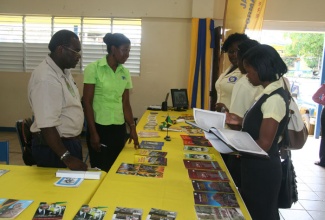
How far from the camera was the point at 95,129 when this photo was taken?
7.18 feet

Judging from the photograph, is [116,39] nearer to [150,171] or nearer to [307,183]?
[150,171]

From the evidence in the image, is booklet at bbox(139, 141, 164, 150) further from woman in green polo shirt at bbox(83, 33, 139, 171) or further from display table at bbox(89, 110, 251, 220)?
display table at bbox(89, 110, 251, 220)

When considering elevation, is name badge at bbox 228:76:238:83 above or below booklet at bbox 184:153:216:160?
above

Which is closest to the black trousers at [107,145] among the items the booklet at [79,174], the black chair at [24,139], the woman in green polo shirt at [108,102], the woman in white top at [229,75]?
the woman in green polo shirt at [108,102]

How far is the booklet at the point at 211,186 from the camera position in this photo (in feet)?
4.73

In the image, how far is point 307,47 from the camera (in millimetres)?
5727

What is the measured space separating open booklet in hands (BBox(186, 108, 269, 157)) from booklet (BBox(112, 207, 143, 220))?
48cm

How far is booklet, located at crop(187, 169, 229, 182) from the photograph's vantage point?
5.21 feet

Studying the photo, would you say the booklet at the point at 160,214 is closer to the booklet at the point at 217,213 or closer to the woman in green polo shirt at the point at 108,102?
the booklet at the point at 217,213

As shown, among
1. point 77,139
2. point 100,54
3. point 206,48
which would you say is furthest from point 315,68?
point 77,139

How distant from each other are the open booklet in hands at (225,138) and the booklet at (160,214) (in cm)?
38

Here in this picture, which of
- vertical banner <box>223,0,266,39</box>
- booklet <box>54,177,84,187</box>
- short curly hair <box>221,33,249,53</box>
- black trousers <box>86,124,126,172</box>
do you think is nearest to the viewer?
booklet <box>54,177,84,187</box>

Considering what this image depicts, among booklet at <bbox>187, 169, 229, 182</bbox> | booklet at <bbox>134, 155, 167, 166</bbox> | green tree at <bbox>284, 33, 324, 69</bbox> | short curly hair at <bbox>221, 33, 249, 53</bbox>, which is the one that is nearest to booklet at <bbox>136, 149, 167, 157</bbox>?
booklet at <bbox>134, 155, 167, 166</bbox>

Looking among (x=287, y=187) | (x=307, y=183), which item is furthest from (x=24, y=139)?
(x=307, y=183)
